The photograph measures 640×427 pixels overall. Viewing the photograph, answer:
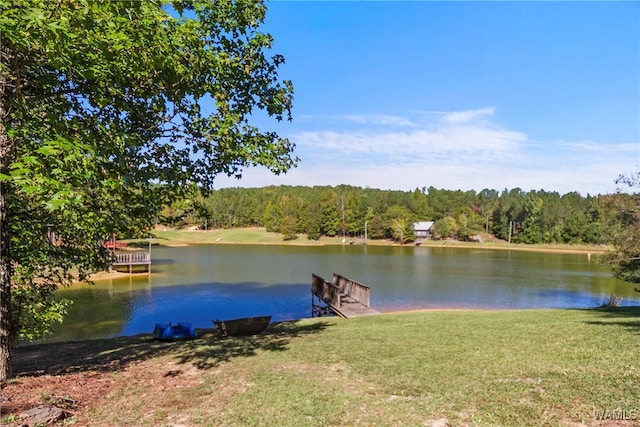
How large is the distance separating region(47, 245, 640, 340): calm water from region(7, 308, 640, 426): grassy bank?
39.2 ft

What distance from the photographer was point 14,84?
5629 mm

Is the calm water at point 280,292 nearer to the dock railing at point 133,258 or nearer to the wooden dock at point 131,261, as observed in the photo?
the wooden dock at point 131,261

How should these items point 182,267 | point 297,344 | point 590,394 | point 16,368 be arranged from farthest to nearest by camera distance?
point 182,267 → point 297,344 → point 16,368 → point 590,394

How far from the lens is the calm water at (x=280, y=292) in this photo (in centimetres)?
2122

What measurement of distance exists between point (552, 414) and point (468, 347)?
3510 mm

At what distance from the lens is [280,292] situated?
28312 millimetres

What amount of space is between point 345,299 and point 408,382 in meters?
14.4

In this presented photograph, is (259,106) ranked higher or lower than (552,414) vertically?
higher

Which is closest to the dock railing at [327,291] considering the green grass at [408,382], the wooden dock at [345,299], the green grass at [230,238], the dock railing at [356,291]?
the wooden dock at [345,299]

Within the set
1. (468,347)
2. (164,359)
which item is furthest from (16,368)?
(468,347)

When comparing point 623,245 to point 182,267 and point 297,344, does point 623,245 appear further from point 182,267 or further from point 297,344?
point 182,267

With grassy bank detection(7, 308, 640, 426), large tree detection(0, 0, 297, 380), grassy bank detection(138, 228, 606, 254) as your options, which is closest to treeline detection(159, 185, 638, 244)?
grassy bank detection(138, 228, 606, 254)

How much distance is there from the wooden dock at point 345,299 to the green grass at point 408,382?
8175 mm

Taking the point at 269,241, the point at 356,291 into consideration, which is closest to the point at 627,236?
the point at 356,291
